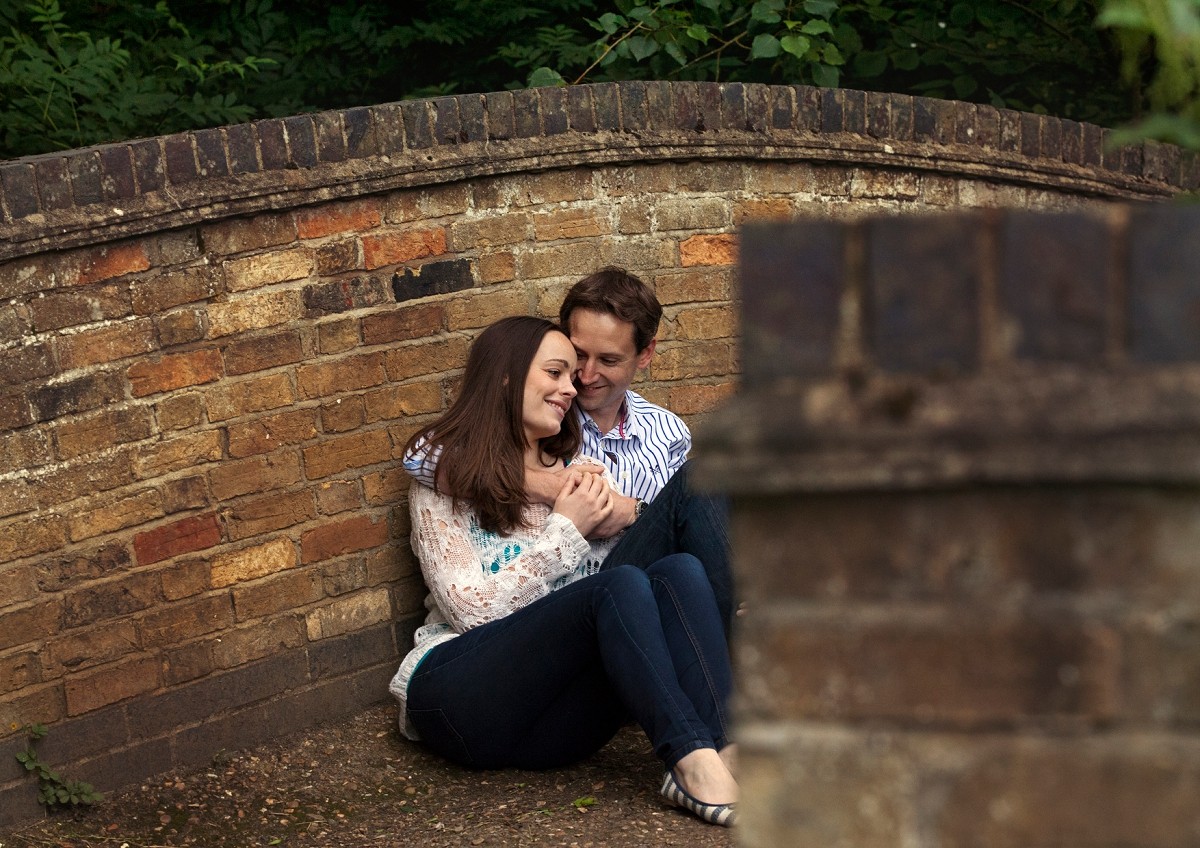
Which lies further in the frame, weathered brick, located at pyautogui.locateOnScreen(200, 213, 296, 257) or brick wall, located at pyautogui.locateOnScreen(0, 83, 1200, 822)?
weathered brick, located at pyautogui.locateOnScreen(200, 213, 296, 257)

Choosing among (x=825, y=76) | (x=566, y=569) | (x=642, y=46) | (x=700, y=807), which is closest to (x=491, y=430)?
(x=566, y=569)

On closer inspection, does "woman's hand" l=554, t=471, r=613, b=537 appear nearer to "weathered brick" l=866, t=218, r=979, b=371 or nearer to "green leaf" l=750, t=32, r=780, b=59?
"green leaf" l=750, t=32, r=780, b=59

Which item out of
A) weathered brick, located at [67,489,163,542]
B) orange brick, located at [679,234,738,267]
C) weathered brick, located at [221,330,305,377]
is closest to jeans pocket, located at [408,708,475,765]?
weathered brick, located at [67,489,163,542]

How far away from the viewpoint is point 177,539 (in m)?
3.47

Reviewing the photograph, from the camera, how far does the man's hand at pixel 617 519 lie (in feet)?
12.5

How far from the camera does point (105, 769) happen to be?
3369 mm

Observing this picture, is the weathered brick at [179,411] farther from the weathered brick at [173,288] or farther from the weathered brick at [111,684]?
the weathered brick at [111,684]

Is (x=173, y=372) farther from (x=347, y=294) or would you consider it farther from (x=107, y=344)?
(x=347, y=294)

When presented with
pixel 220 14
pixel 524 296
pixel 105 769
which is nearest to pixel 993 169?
pixel 524 296

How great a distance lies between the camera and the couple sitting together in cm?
327

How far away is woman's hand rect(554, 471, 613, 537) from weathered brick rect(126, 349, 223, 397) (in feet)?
3.03

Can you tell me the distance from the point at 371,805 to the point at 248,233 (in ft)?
4.74

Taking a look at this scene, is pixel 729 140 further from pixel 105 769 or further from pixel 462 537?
pixel 105 769

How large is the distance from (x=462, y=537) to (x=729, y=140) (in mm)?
1474
